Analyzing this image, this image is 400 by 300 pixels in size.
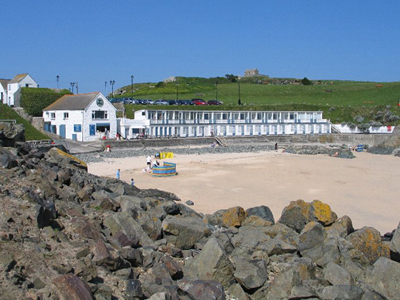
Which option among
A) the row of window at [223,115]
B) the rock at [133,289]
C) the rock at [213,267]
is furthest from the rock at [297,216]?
the row of window at [223,115]

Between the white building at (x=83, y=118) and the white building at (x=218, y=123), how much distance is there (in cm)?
285

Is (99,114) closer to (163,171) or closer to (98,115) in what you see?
(98,115)

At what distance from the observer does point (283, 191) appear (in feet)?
86.9

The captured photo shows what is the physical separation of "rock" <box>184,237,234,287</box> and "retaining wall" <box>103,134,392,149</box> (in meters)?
41.4

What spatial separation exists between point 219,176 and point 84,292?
80.9 feet

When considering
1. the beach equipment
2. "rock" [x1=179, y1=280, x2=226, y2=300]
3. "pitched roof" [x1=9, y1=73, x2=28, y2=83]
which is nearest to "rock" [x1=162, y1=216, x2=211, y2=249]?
"rock" [x1=179, y1=280, x2=226, y2=300]

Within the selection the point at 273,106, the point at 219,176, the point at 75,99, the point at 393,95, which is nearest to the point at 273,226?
the point at 219,176

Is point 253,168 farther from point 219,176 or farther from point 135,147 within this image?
point 135,147

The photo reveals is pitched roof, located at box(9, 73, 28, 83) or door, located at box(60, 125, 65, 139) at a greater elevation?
pitched roof, located at box(9, 73, 28, 83)

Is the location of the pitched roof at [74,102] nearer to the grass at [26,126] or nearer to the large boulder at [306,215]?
the grass at [26,126]

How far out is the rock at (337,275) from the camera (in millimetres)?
10364

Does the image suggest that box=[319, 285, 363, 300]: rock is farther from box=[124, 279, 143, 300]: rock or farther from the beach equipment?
the beach equipment

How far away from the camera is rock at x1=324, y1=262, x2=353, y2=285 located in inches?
408

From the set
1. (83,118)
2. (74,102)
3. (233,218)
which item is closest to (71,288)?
(233,218)
